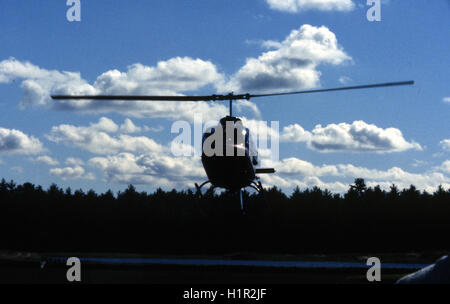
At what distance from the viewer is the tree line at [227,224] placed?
109 meters

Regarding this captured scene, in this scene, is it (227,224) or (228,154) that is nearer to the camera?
(228,154)

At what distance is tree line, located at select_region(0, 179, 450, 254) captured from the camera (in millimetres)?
109312

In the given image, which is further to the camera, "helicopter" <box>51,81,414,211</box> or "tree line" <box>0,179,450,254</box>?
"tree line" <box>0,179,450,254</box>

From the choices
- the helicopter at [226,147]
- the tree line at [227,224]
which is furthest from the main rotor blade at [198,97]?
the tree line at [227,224]

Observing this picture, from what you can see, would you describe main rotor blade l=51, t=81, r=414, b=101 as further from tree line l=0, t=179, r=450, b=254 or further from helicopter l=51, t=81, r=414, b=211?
tree line l=0, t=179, r=450, b=254

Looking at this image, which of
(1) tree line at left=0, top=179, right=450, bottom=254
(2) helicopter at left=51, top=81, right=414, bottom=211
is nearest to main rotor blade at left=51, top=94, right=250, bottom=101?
(2) helicopter at left=51, top=81, right=414, bottom=211

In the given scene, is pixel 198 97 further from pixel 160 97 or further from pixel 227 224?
pixel 227 224

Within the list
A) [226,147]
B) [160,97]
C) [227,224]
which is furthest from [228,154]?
A: [227,224]

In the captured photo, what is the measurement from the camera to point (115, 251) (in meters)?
114

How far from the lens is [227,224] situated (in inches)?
4353

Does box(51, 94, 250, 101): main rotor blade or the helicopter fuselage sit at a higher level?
box(51, 94, 250, 101): main rotor blade
